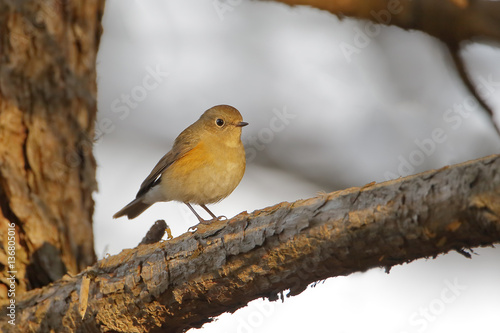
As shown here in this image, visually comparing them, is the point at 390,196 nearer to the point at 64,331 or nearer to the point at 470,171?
the point at 470,171

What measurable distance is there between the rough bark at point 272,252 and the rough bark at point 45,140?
2.22 feet

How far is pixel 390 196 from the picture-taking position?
2.28m

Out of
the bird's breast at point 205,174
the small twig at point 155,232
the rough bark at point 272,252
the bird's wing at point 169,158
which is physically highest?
the bird's wing at point 169,158

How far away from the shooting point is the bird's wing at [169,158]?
5.87 m

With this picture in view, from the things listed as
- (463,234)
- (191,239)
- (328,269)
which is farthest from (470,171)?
(191,239)

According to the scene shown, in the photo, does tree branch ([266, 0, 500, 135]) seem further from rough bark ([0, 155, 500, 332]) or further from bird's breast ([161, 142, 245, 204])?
bird's breast ([161, 142, 245, 204])

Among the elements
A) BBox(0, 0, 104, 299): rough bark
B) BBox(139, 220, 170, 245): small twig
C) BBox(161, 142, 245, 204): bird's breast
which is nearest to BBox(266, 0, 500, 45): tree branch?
BBox(139, 220, 170, 245): small twig

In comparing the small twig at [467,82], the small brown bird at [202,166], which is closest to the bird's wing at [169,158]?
the small brown bird at [202,166]

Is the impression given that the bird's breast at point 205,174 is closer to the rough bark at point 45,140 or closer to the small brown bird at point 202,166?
the small brown bird at point 202,166

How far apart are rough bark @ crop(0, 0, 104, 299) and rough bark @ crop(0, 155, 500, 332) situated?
68 centimetres

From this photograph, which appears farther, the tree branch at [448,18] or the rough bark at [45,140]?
the rough bark at [45,140]

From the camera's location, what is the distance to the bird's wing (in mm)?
5867

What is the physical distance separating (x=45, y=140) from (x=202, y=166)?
155 centimetres

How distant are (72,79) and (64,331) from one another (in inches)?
88.0
